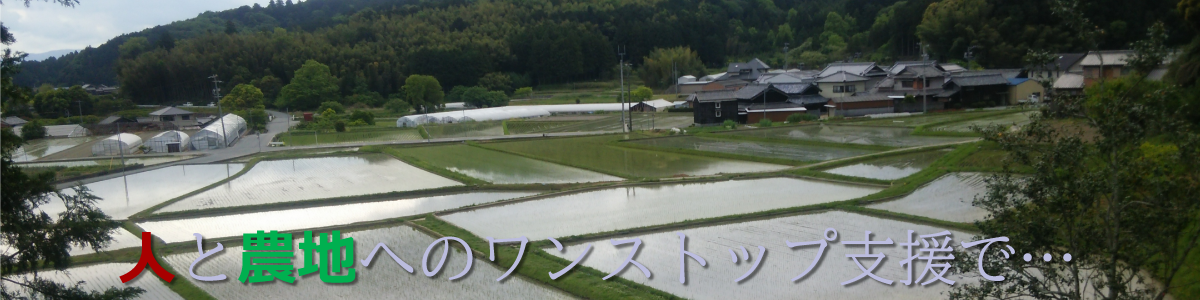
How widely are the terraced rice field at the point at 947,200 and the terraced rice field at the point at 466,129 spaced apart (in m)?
14.5

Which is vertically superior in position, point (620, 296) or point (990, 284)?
point (990, 284)

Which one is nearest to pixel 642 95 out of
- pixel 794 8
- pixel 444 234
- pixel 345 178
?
pixel 345 178

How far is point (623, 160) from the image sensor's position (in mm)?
15844

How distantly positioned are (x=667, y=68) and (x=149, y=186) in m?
34.0

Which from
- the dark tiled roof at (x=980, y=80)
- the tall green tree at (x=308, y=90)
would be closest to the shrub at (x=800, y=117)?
the dark tiled roof at (x=980, y=80)

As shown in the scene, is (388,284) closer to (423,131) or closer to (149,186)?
(149,186)

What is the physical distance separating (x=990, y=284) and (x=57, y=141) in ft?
94.3

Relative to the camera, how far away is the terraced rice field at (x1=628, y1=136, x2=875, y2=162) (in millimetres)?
15242

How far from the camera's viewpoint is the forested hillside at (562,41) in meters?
33.0

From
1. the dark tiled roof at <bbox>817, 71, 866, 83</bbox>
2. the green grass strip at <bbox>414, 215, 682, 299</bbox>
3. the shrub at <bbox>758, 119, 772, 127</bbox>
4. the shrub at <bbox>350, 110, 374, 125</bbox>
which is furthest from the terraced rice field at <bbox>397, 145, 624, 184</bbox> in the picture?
the dark tiled roof at <bbox>817, 71, 866, 83</bbox>

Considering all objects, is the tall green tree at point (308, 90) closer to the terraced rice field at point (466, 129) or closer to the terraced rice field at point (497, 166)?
the terraced rice field at point (466, 129)

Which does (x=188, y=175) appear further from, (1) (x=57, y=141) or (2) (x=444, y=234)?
(1) (x=57, y=141)

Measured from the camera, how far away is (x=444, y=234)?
29.5ft

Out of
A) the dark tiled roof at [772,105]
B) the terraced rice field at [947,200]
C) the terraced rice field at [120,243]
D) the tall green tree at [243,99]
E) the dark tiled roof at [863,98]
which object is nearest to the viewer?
the terraced rice field at [120,243]
